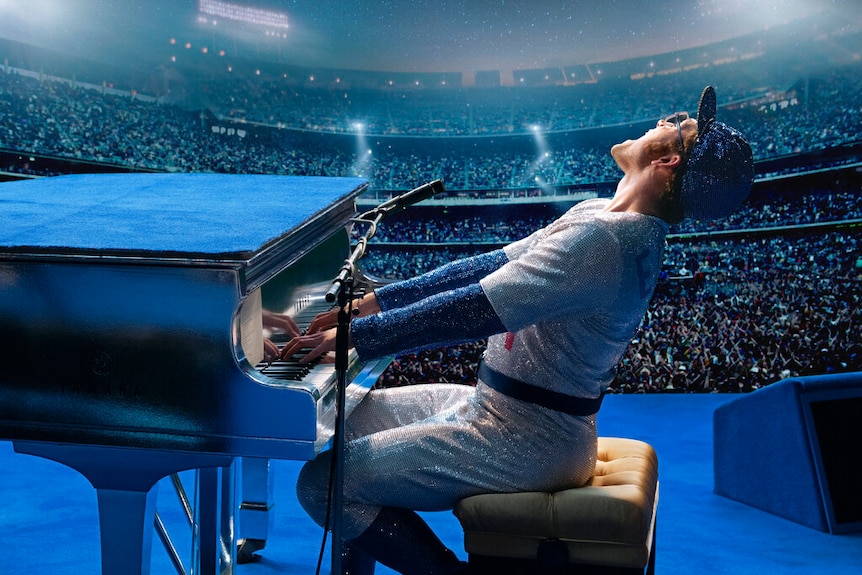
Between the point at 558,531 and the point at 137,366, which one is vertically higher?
the point at 137,366

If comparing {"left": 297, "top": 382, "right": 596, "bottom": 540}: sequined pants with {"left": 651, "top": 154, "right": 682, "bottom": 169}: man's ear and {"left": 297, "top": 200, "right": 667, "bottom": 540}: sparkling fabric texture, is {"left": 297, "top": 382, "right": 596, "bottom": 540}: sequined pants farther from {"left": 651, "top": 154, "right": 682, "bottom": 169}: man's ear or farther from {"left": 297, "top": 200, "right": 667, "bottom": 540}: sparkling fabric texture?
{"left": 651, "top": 154, "right": 682, "bottom": 169}: man's ear

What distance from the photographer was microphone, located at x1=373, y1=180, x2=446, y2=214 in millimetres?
1803

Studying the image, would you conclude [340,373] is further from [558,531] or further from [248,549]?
[248,549]

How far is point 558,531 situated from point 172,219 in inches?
43.5

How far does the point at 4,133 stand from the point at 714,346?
26.3 feet

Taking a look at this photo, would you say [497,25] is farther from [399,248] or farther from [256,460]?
[256,460]

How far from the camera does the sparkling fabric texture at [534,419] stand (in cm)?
169

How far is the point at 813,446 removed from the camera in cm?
322

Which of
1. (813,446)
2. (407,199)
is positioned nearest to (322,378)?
(407,199)

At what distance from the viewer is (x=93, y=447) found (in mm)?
1594

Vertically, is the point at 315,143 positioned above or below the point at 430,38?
below

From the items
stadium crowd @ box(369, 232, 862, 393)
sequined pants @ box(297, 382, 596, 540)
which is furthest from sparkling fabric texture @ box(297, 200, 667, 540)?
stadium crowd @ box(369, 232, 862, 393)

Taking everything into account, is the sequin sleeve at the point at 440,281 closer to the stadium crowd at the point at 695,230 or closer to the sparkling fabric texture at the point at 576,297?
the sparkling fabric texture at the point at 576,297

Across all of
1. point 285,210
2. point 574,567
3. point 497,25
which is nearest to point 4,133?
point 497,25
